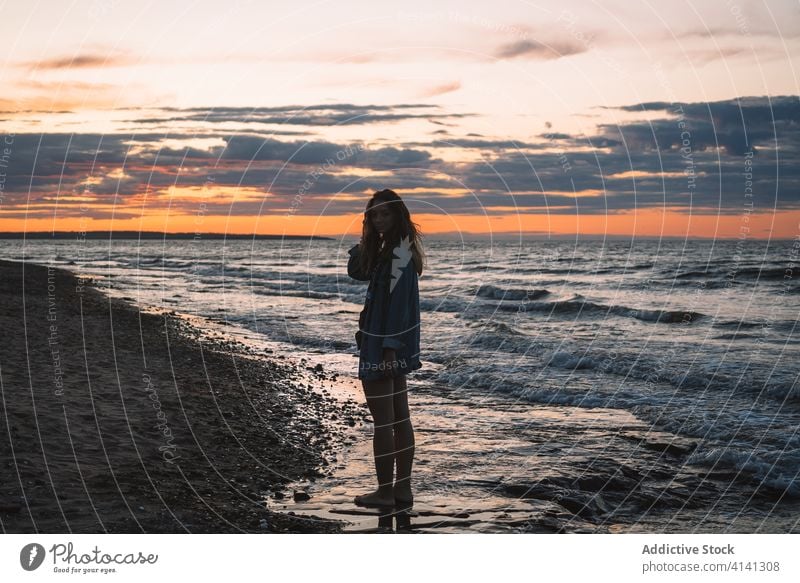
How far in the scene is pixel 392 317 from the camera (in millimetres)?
7004

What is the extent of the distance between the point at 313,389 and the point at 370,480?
225 inches

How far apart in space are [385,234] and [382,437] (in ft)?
6.17

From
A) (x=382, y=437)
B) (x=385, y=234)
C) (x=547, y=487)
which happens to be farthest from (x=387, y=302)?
(x=547, y=487)

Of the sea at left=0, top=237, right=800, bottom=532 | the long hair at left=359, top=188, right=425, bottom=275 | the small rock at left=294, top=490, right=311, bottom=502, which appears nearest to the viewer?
→ the long hair at left=359, top=188, right=425, bottom=275

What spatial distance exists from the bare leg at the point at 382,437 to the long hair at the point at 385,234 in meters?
1.07

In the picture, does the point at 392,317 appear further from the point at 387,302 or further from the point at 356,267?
the point at 356,267

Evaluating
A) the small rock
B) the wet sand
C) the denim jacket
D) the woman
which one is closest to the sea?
the wet sand

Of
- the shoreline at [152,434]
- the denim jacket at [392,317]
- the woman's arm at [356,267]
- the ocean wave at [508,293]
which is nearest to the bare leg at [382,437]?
the denim jacket at [392,317]

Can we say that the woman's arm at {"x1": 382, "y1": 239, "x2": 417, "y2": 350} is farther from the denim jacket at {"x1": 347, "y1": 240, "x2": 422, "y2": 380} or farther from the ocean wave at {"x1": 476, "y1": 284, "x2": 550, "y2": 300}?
the ocean wave at {"x1": 476, "y1": 284, "x2": 550, "y2": 300}

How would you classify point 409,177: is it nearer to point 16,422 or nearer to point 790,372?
point 16,422

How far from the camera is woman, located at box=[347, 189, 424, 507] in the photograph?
7012 millimetres

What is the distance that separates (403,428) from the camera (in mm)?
7344

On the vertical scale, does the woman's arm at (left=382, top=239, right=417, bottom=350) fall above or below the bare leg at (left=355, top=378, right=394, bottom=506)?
above

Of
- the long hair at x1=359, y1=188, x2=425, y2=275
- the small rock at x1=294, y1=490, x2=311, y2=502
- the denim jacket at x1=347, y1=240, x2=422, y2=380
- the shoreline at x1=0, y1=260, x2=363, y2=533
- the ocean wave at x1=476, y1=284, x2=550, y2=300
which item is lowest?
the small rock at x1=294, y1=490, x2=311, y2=502
